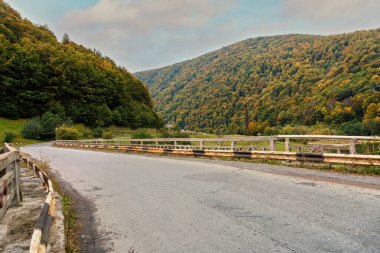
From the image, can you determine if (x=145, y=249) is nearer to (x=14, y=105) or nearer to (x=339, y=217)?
(x=339, y=217)

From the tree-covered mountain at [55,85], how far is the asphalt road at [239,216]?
93.6m

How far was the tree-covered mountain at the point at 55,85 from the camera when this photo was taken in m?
90.6

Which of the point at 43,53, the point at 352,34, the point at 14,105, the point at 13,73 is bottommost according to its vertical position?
the point at 14,105

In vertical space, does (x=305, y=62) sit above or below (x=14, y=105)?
above

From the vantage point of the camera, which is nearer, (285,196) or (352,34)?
(285,196)

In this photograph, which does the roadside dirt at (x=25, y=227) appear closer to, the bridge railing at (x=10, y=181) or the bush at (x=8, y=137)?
the bridge railing at (x=10, y=181)

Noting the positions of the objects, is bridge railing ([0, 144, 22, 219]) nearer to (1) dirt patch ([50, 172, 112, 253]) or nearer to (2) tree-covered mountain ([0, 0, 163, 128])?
(1) dirt patch ([50, 172, 112, 253])

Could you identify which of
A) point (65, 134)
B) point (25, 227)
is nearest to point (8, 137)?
point (65, 134)

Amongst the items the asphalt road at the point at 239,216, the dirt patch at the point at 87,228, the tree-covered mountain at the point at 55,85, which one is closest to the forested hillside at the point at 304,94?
the tree-covered mountain at the point at 55,85

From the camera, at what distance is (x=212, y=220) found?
495 centimetres

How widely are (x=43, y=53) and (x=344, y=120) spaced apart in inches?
4307

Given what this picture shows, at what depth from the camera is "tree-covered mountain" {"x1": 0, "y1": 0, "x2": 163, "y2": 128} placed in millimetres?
90625

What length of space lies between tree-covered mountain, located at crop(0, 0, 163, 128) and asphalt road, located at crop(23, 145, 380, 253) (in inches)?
3683

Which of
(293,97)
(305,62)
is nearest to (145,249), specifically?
(293,97)
